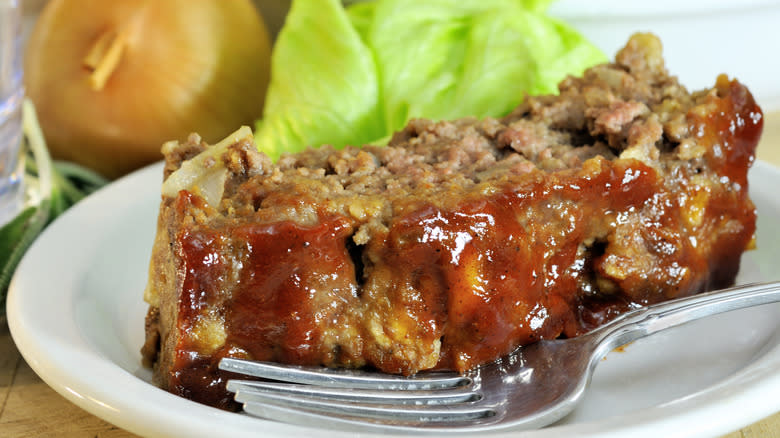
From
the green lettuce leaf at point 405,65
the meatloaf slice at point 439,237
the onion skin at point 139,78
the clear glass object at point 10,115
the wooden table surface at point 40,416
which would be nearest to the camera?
the meatloaf slice at point 439,237

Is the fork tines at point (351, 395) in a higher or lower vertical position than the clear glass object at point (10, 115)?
higher

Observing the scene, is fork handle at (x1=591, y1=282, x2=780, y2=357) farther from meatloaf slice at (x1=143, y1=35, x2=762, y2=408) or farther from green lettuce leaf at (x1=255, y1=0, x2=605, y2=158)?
green lettuce leaf at (x1=255, y1=0, x2=605, y2=158)

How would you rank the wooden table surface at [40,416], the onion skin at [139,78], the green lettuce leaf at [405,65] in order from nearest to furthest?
the wooden table surface at [40,416] < the green lettuce leaf at [405,65] < the onion skin at [139,78]

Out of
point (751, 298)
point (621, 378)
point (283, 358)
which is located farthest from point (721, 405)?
point (283, 358)

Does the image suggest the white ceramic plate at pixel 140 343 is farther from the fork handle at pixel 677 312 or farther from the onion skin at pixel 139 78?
the onion skin at pixel 139 78

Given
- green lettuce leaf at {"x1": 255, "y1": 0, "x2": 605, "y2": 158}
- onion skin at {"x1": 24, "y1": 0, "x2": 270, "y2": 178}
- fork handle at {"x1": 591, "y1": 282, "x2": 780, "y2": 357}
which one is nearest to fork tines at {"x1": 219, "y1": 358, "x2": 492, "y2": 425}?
fork handle at {"x1": 591, "y1": 282, "x2": 780, "y2": 357}

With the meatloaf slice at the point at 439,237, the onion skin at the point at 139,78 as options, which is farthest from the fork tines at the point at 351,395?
the onion skin at the point at 139,78
